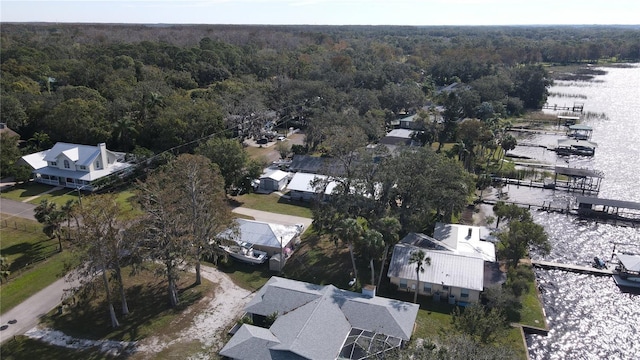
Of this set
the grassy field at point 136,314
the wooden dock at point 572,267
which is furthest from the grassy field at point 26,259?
the wooden dock at point 572,267

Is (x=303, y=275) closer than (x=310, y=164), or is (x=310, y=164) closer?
(x=303, y=275)

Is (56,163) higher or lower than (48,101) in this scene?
lower

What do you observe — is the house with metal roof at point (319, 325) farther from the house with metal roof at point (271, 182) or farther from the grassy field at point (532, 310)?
the house with metal roof at point (271, 182)

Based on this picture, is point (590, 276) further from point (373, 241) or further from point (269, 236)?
point (269, 236)

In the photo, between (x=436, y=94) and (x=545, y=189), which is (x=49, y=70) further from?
(x=545, y=189)

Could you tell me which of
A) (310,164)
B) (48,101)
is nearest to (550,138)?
(310,164)
